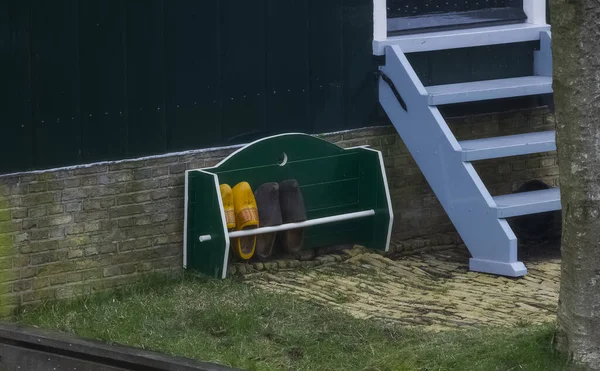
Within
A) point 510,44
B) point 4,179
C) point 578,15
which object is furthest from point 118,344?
point 510,44

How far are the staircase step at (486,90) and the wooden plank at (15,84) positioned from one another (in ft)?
9.01

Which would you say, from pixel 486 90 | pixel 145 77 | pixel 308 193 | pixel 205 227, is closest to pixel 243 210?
pixel 205 227

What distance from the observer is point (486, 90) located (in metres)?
8.87

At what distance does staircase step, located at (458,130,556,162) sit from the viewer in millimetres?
8391

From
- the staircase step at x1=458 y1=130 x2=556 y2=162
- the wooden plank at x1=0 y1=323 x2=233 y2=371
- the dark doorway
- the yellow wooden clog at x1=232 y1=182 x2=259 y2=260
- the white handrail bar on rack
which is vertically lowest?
the wooden plank at x1=0 y1=323 x2=233 y2=371

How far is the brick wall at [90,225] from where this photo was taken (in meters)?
7.41

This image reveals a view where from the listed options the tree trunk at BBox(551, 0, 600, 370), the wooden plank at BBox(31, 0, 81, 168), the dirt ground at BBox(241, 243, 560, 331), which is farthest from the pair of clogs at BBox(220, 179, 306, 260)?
the tree trunk at BBox(551, 0, 600, 370)

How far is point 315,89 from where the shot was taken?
8742 millimetres

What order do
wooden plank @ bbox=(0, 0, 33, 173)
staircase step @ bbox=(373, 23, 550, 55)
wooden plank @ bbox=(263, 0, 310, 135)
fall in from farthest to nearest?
staircase step @ bbox=(373, 23, 550, 55)
wooden plank @ bbox=(263, 0, 310, 135)
wooden plank @ bbox=(0, 0, 33, 173)

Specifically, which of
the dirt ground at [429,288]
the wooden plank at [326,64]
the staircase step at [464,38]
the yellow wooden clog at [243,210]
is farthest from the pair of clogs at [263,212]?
the staircase step at [464,38]

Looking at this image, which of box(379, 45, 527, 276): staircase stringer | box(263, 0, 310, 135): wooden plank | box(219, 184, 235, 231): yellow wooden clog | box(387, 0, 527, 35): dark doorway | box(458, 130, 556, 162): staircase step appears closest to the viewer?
box(219, 184, 235, 231): yellow wooden clog

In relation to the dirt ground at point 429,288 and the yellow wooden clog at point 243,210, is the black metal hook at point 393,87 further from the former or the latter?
the yellow wooden clog at point 243,210

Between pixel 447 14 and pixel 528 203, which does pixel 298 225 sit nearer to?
pixel 528 203

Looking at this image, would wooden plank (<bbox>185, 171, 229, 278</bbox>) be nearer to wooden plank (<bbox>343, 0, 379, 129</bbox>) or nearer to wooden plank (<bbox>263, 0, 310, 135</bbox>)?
wooden plank (<bbox>263, 0, 310, 135</bbox>)
